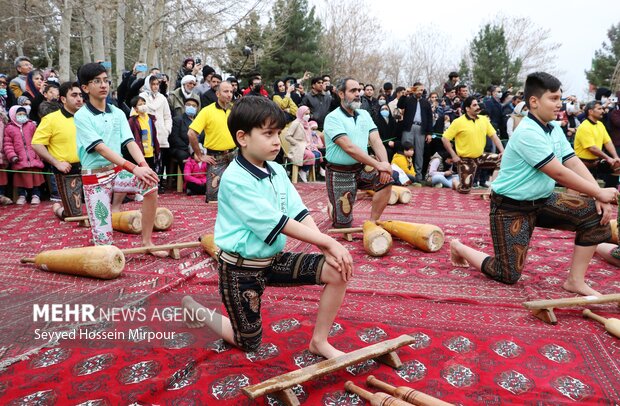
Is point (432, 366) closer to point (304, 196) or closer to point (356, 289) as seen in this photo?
point (356, 289)

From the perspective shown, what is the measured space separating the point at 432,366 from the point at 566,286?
190 centimetres

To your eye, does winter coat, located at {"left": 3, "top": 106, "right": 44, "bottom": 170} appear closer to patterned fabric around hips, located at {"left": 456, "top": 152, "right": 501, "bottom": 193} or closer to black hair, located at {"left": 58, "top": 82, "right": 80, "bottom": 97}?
black hair, located at {"left": 58, "top": 82, "right": 80, "bottom": 97}

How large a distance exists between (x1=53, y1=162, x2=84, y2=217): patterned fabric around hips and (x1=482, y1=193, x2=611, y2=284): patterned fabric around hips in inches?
204

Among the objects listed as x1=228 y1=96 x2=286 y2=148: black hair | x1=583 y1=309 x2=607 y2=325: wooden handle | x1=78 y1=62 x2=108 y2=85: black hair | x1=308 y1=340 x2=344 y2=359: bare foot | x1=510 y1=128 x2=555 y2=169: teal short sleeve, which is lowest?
x1=308 y1=340 x2=344 y2=359: bare foot

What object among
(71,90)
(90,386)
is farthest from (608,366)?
(71,90)

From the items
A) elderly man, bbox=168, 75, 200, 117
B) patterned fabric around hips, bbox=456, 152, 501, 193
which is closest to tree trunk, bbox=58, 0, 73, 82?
elderly man, bbox=168, 75, 200, 117

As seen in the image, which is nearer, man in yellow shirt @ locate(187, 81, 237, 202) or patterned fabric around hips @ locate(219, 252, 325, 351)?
patterned fabric around hips @ locate(219, 252, 325, 351)

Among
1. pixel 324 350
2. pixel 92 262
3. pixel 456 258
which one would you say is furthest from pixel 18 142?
pixel 324 350

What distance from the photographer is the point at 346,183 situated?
5.91 m

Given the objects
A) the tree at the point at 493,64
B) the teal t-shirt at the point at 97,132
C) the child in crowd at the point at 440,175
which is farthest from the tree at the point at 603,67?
the teal t-shirt at the point at 97,132

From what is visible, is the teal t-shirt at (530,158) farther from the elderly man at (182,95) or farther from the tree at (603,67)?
the tree at (603,67)

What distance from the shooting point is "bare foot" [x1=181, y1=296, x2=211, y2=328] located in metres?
3.23

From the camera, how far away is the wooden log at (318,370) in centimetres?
231

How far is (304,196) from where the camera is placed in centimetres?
952
